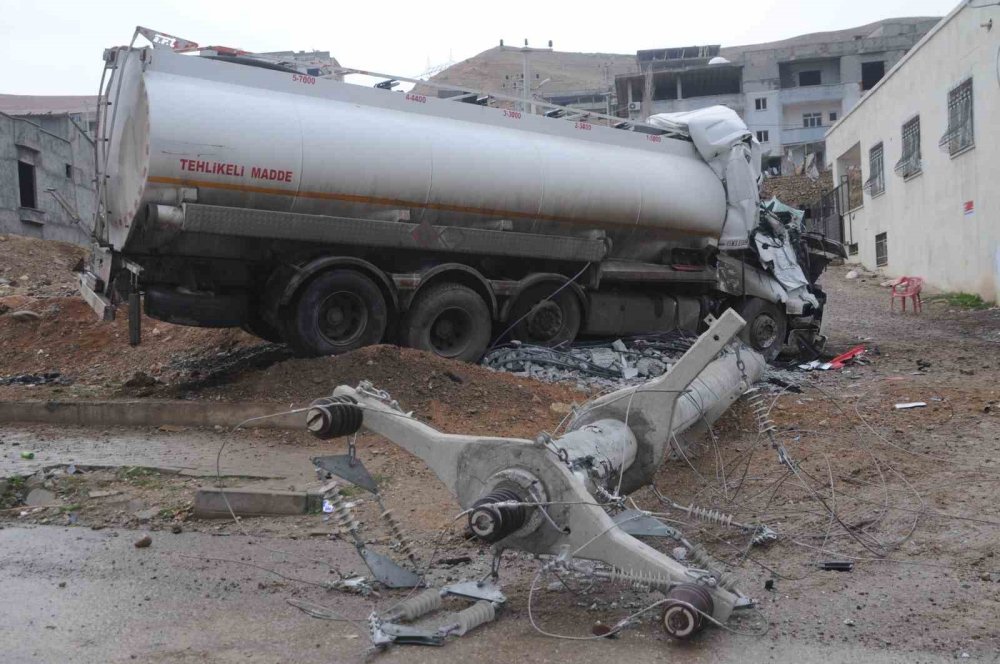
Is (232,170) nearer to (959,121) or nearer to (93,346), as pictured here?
(93,346)

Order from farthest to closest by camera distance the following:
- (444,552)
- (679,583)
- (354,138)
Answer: (354,138), (444,552), (679,583)

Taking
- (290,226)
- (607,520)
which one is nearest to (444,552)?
(607,520)

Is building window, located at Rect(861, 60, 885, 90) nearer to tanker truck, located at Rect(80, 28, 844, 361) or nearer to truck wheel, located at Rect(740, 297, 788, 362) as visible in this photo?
truck wheel, located at Rect(740, 297, 788, 362)

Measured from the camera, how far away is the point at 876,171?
922 inches

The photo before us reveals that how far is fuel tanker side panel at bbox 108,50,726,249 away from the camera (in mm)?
7211

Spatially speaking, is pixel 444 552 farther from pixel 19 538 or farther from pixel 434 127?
pixel 434 127

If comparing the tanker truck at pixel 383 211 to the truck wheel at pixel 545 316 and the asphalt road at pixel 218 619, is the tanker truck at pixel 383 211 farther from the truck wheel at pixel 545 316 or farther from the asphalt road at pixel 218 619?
the asphalt road at pixel 218 619

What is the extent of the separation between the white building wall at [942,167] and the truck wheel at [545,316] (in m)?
9.97

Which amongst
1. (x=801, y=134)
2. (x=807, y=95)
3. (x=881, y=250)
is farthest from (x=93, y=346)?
(x=807, y=95)

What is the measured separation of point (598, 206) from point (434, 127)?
212 cm

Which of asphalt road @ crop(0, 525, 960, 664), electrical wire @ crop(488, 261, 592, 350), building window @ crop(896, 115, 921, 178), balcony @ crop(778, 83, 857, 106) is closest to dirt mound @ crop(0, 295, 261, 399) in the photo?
electrical wire @ crop(488, 261, 592, 350)

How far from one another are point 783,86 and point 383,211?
46.5 m

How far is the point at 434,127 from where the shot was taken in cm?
855

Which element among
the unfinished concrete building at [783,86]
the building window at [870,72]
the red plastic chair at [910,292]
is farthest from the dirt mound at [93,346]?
the building window at [870,72]
